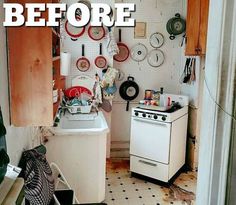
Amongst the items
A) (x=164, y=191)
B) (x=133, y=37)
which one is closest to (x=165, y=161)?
(x=164, y=191)

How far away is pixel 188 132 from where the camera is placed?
152 inches

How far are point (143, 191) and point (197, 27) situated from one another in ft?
6.48

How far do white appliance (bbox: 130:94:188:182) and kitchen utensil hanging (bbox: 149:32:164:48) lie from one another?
984 millimetres

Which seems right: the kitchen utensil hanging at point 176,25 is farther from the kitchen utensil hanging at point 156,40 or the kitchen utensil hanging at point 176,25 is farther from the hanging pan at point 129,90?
the hanging pan at point 129,90

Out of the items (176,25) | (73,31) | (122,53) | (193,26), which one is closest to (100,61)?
(122,53)

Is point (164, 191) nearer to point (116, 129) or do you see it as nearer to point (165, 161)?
point (165, 161)

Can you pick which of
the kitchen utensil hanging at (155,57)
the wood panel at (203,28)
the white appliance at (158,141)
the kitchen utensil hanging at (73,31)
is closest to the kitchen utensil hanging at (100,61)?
the kitchen utensil hanging at (73,31)

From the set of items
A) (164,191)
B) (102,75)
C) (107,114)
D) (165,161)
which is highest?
(102,75)

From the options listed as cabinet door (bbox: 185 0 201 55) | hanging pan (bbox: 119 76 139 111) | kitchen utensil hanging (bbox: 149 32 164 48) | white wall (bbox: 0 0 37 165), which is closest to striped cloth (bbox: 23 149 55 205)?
white wall (bbox: 0 0 37 165)

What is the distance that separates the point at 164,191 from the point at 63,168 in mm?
1281

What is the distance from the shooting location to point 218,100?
76 centimetres

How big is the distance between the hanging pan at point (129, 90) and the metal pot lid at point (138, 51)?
0.30 m


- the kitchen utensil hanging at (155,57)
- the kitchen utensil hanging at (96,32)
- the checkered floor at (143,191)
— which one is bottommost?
the checkered floor at (143,191)

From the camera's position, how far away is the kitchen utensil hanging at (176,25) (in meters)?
3.84
